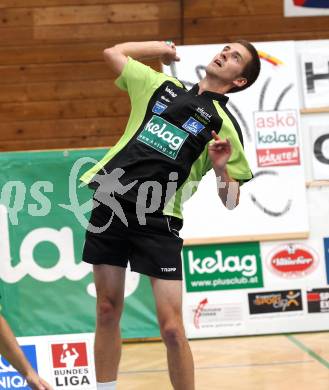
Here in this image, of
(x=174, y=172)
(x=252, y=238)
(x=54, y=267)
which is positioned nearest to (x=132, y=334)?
(x=54, y=267)

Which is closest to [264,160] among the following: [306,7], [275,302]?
[275,302]

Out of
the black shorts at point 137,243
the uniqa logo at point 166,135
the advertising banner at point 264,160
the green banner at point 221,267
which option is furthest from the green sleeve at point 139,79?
the green banner at point 221,267

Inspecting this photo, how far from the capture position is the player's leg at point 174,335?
3818 millimetres

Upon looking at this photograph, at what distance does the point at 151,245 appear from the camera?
3873 mm

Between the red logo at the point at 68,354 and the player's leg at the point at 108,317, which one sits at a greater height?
the player's leg at the point at 108,317

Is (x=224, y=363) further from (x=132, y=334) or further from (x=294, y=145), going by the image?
(x=294, y=145)

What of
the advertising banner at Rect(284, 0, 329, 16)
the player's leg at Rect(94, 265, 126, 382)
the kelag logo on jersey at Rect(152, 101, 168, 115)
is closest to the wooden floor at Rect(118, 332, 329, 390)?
the player's leg at Rect(94, 265, 126, 382)

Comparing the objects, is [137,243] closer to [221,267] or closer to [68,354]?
[68,354]

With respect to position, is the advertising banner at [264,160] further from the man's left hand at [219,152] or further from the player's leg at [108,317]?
the man's left hand at [219,152]

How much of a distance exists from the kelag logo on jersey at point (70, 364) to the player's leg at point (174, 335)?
2.82 feet

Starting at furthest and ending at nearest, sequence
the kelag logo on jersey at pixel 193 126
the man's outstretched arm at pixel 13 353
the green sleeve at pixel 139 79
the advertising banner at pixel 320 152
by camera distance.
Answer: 1. the advertising banner at pixel 320 152
2. the green sleeve at pixel 139 79
3. the kelag logo on jersey at pixel 193 126
4. the man's outstretched arm at pixel 13 353

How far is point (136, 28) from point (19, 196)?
2.49 meters

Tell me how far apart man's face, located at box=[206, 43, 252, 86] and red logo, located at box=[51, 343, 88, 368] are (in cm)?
165

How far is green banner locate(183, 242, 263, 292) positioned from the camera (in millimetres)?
→ 6293
